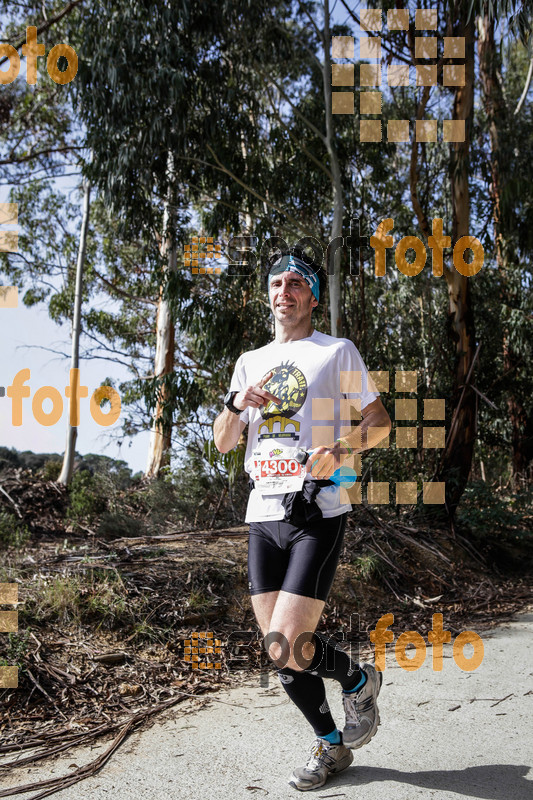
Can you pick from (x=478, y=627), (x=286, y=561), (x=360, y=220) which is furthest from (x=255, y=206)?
(x=286, y=561)

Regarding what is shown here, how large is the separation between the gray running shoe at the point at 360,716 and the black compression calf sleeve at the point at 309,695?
8 cm

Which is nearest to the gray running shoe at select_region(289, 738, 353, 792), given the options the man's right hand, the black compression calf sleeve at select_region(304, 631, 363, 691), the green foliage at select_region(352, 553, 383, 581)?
the black compression calf sleeve at select_region(304, 631, 363, 691)

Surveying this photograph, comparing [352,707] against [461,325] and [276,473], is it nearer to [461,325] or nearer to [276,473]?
[276,473]

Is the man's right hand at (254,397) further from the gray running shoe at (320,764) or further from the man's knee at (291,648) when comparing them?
the gray running shoe at (320,764)

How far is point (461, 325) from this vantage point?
8602 mm

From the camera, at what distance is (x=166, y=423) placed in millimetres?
9266

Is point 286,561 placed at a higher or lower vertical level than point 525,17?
lower

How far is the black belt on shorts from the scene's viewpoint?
2615mm

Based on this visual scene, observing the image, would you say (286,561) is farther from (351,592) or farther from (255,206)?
(255,206)

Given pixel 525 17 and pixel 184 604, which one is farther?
pixel 525 17

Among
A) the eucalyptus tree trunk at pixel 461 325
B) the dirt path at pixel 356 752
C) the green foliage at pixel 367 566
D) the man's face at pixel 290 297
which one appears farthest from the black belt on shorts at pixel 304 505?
the eucalyptus tree trunk at pixel 461 325

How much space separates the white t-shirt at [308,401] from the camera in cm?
269

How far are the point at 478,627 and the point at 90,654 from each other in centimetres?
290

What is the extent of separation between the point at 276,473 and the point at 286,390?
0.32 metres
